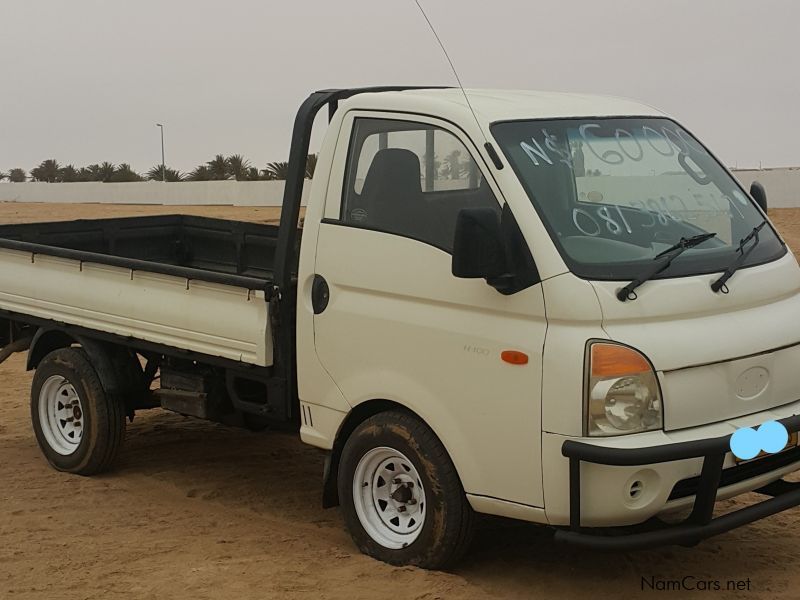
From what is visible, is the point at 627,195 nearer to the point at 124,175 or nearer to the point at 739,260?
the point at 739,260

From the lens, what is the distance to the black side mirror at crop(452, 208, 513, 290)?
5.13m

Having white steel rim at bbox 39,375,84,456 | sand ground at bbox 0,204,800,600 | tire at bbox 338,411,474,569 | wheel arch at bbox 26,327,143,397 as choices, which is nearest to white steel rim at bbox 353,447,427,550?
tire at bbox 338,411,474,569

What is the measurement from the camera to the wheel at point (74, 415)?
7.69m

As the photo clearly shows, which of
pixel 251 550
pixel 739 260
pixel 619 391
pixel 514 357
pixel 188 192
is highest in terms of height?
pixel 188 192

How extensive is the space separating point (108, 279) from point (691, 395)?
3750 millimetres

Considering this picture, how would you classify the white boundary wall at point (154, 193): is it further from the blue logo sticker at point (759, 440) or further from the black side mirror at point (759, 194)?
the blue logo sticker at point (759, 440)

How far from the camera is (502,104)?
5883 millimetres

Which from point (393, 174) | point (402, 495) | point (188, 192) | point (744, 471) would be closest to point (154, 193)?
point (188, 192)

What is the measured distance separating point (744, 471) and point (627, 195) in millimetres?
1328

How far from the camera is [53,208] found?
1715 inches

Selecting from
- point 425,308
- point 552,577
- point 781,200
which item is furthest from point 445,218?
point 781,200

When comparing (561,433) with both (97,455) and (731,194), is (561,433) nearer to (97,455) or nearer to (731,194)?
(731,194)

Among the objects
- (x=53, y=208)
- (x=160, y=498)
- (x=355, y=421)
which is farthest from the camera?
(x=53, y=208)

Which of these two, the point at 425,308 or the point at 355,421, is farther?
the point at 355,421
